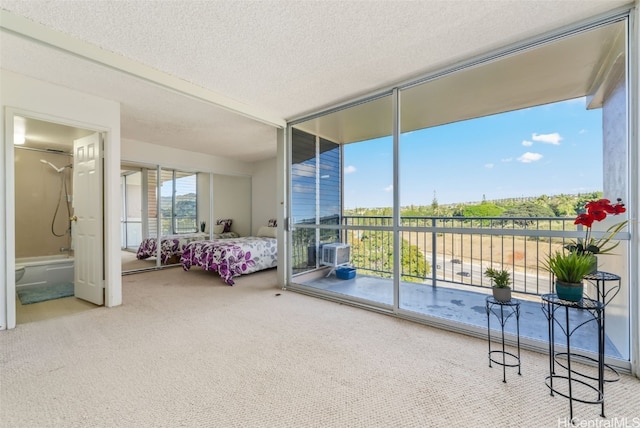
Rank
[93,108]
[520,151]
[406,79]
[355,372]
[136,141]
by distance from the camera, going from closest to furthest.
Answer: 1. [355,372]
2. [406,79]
3. [93,108]
4. [520,151]
5. [136,141]

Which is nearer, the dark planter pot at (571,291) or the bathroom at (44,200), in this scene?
the dark planter pot at (571,291)

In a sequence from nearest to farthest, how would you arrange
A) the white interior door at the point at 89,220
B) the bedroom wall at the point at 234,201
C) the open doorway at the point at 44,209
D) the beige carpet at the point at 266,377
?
the beige carpet at the point at 266,377 → the white interior door at the point at 89,220 → the open doorway at the point at 44,209 → the bedroom wall at the point at 234,201

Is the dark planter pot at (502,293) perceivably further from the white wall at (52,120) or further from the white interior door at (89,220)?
the white interior door at (89,220)

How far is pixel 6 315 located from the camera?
235 cm

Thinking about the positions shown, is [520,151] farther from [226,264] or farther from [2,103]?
[2,103]

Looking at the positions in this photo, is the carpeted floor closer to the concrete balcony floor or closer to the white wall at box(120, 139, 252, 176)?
the white wall at box(120, 139, 252, 176)

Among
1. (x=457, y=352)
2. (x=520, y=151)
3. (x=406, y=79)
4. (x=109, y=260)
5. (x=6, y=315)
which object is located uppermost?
(x=406, y=79)

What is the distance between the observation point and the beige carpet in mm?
1334

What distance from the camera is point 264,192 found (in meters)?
6.38

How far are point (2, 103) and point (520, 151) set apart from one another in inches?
206

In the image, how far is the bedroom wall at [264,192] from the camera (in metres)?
A: 6.17

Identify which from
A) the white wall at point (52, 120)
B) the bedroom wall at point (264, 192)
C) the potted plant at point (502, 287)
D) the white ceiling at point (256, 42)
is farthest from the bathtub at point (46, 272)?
the potted plant at point (502, 287)

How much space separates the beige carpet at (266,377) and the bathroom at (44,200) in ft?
9.59

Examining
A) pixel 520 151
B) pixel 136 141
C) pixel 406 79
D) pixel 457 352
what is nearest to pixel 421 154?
pixel 520 151
